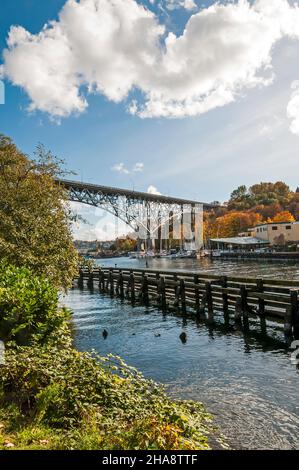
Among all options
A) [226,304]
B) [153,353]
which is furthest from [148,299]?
[153,353]

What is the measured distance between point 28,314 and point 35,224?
375 inches

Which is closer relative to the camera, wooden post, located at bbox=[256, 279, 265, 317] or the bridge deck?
wooden post, located at bbox=[256, 279, 265, 317]

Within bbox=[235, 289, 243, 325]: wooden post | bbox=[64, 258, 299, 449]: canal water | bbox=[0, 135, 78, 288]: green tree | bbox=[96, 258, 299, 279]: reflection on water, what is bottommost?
bbox=[96, 258, 299, 279]: reflection on water

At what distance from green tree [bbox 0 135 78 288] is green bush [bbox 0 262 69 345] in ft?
24.3

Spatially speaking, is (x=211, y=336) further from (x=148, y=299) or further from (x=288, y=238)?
(x=288, y=238)

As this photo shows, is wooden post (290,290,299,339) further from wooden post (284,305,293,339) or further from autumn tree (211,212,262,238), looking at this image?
autumn tree (211,212,262,238)

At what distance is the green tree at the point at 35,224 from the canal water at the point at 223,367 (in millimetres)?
3528

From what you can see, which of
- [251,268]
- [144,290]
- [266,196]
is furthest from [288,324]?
[266,196]

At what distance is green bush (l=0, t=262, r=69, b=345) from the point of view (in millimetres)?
7605

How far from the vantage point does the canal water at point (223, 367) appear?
7211 mm

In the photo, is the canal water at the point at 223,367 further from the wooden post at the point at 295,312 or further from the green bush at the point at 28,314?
the green bush at the point at 28,314

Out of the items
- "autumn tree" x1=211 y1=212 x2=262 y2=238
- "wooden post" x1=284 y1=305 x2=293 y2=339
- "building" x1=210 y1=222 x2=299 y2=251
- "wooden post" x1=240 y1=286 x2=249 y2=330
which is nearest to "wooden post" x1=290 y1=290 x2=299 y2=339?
"wooden post" x1=284 y1=305 x2=293 y2=339

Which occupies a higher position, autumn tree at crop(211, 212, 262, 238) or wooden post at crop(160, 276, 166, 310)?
autumn tree at crop(211, 212, 262, 238)

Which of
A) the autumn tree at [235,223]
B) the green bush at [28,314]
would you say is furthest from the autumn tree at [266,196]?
the green bush at [28,314]
